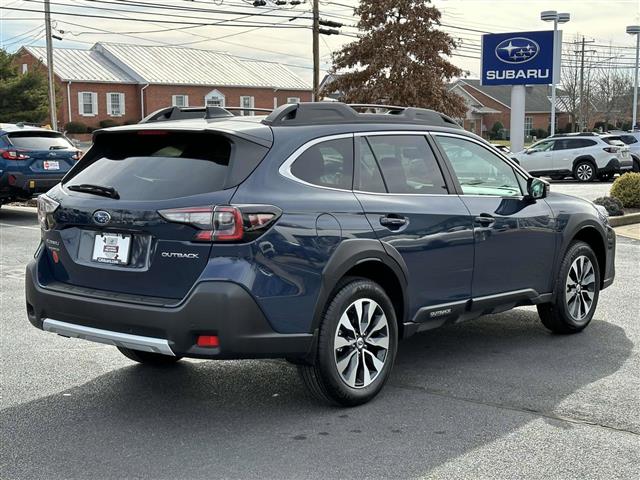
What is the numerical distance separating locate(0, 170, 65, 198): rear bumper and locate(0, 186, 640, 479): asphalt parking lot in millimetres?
9028

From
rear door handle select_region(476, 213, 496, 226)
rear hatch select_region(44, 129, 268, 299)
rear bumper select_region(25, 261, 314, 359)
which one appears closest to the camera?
rear bumper select_region(25, 261, 314, 359)

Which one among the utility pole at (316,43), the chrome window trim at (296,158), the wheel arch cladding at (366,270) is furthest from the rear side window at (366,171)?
the utility pole at (316,43)

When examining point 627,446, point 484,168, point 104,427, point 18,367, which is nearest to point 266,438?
point 104,427

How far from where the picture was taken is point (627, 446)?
442 centimetres

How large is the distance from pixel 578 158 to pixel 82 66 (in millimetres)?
42752

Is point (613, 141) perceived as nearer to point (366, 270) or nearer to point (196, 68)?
point (366, 270)

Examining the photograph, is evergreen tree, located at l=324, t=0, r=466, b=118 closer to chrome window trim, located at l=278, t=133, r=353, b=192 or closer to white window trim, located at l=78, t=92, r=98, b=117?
white window trim, located at l=78, t=92, r=98, b=117

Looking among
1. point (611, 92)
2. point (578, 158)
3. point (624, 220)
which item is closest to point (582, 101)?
point (611, 92)

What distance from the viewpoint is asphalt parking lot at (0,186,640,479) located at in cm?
419

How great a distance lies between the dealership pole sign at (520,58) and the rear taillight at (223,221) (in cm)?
2614

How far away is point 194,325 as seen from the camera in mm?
4449

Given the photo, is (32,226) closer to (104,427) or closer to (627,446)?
(104,427)

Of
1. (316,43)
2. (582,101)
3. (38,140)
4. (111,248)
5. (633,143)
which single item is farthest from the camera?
(582,101)

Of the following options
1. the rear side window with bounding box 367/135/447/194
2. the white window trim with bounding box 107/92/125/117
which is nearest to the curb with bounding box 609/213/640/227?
the rear side window with bounding box 367/135/447/194
